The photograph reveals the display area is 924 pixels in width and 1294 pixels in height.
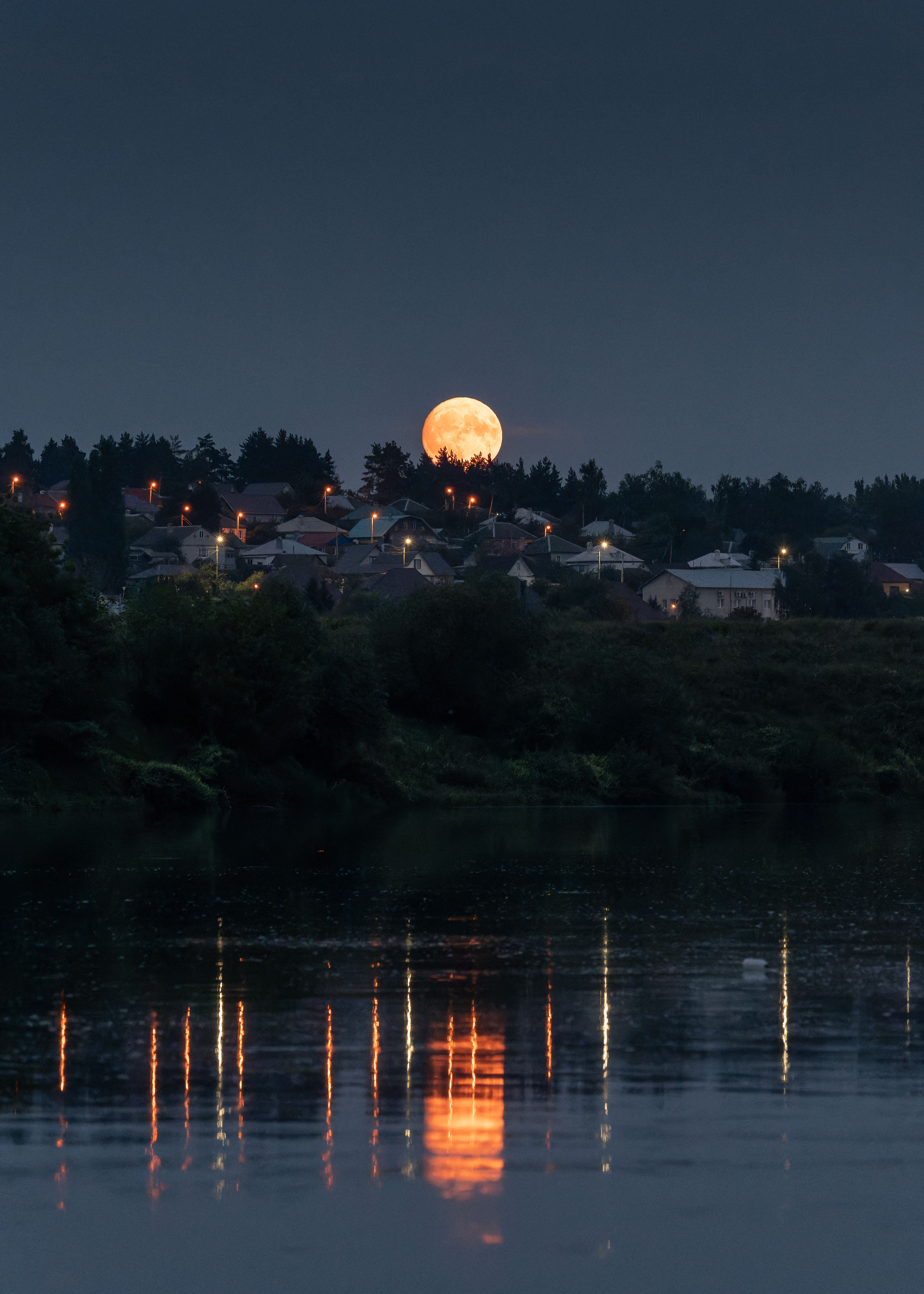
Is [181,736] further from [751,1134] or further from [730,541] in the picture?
[730,541]

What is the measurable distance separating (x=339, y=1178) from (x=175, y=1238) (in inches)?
61.0

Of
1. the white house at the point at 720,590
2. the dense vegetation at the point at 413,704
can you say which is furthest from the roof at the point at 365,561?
the dense vegetation at the point at 413,704

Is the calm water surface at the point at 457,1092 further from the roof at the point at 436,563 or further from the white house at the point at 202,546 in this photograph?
the white house at the point at 202,546

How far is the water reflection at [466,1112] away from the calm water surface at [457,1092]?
0.15 feet

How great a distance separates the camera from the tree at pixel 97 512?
5384 inches

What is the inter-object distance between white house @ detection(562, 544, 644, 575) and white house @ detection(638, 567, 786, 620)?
5.64 metres

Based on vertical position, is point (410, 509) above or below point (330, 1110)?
above

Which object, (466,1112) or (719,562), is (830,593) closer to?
(719,562)

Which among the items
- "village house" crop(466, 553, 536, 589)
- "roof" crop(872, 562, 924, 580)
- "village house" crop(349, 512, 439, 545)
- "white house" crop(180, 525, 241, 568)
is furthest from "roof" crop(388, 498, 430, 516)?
"roof" crop(872, 562, 924, 580)

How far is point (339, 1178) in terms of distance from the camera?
11.2m

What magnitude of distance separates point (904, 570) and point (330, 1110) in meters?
180

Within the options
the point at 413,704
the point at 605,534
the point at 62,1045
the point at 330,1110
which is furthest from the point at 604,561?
the point at 330,1110

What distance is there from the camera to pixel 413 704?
244 ft

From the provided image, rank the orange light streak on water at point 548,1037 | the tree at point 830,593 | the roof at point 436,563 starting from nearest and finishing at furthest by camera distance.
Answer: the orange light streak on water at point 548,1037
the tree at point 830,593
the roof at point 436,563
